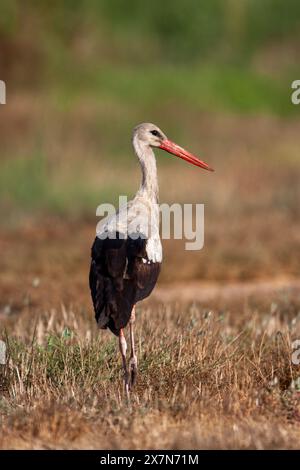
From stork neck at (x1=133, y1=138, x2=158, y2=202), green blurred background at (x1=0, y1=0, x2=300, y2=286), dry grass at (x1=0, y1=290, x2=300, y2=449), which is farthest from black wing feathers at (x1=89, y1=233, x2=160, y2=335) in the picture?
green blurred background at (x1=0, y1=0, x2=300, y2=286)

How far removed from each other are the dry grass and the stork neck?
87 cm

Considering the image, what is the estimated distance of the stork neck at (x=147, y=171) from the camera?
22.0 ft

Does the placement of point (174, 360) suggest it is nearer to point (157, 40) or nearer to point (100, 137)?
point (100, 137)

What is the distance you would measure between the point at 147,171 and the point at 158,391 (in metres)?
1.43

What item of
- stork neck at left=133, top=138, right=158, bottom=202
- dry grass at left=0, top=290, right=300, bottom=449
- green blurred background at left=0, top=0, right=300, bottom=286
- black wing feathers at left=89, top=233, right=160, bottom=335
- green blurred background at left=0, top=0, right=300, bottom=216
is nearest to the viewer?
dry grass at left=0, top=290, right=300, bottom=449

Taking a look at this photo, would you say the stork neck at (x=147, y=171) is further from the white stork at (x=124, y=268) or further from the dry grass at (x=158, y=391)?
the dry grass at (x=158, y=391)

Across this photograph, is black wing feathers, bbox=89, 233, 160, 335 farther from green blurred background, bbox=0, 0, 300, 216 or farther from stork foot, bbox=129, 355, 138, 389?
green blurred background, bbox=0, 0, 300, 216

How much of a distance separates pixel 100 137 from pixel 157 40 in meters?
19.7

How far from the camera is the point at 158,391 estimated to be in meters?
6.11

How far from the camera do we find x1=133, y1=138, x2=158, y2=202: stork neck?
6.71 meters

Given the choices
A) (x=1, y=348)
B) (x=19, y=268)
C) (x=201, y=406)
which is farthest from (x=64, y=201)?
(x=201, y=406)

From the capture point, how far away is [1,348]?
21.5 ft

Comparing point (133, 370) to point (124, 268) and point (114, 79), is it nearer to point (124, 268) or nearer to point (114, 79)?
point (124, 268)

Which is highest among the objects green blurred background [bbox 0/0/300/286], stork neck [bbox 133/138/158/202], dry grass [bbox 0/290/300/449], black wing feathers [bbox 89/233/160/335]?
green blurred background [bbox 0/0/300/286]
